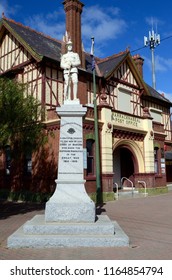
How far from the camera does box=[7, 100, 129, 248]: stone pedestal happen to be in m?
6.42

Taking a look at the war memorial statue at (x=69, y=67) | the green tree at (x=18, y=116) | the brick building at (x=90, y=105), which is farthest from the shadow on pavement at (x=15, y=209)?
the war memorial statue at (x=69, y=67)

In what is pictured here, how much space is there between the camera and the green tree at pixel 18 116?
1087cm

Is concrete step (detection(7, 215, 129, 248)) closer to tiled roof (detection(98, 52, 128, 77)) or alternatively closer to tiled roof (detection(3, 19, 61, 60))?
tiled roof (detection(3, 19, 61, 60))

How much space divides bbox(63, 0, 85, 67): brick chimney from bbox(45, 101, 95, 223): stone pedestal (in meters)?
10.7

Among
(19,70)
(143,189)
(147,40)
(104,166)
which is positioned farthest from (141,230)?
(147,40)

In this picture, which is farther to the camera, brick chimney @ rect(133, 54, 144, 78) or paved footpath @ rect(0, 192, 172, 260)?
brick chimney @ rect(133, 54, 144, 78)

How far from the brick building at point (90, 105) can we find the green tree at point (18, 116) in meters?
2.29

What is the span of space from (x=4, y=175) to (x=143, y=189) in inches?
361

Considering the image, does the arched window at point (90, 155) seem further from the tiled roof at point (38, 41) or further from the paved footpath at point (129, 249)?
the paved footpath at point (129, 249)

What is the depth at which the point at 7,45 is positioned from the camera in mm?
20047

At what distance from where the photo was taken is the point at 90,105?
17.6 meters

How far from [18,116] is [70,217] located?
575 centimetres

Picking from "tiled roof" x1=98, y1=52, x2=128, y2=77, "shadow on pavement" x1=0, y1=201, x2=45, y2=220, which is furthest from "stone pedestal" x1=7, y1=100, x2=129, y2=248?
"tiled roof" x1=98, y1=52, x2=128, y2=77

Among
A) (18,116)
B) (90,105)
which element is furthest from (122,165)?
(18,116)
